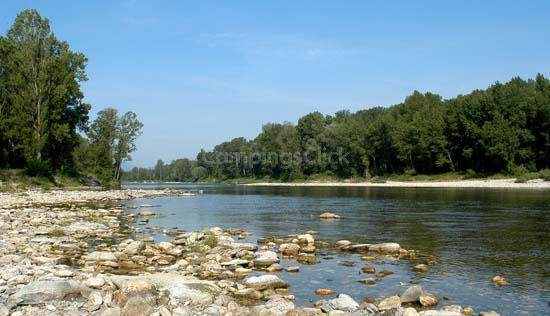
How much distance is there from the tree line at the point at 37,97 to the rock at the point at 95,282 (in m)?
51.8

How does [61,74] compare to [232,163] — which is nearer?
[61,74]

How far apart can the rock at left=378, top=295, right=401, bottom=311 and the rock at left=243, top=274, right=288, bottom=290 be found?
2.89 metres

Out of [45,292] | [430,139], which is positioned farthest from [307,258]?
[430,139]

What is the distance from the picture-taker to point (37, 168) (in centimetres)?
5706

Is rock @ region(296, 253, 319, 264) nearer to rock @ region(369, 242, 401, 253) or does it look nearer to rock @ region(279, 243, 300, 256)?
rock @ region(279, 243, 300, 256)

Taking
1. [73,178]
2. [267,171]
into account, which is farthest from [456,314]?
[267,171]

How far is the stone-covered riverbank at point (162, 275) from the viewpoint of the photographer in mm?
9586

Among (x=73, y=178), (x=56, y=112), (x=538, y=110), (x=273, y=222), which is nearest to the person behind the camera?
(x=273, y=222)

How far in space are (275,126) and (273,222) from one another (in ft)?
497

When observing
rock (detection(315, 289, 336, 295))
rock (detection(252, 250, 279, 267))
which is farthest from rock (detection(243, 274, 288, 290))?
rock (detection(252, 250, 279, 267))

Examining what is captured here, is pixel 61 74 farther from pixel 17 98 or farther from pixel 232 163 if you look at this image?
pixel 232 163

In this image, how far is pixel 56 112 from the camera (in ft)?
205

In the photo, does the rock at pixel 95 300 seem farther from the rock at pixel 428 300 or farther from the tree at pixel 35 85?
the tree at pixel 35 85

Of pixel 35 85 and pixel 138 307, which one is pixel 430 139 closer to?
pixel 35 85
